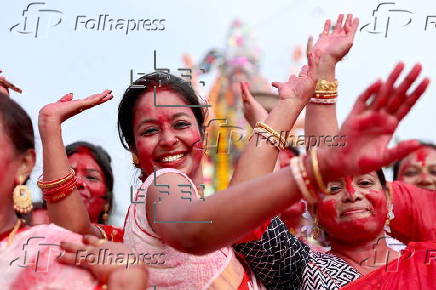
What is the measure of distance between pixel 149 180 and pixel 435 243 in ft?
4.43

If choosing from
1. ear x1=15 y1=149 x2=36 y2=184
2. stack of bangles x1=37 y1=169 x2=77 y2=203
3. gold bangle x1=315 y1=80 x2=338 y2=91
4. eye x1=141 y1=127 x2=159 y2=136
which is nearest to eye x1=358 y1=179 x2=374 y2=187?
→ gold bangle x1=315 y1=80 x2=338 y2=91

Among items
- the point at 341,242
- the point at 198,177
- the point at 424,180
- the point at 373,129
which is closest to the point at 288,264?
the point at 198,177

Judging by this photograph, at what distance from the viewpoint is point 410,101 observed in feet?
5.82

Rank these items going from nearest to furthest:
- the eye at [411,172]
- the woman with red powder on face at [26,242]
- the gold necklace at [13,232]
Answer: the woman with red powder on face at [26,242]
the gold necklace at [13,232]
the eye at [411,172]

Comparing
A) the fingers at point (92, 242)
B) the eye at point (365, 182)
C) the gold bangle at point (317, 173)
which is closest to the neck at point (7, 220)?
the fingers at point (92, 242)

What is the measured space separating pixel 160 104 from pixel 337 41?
0.90 meters

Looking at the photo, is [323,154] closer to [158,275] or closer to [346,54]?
[158,275]

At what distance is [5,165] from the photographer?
2.26m

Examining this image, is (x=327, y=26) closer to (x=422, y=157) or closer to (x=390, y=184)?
(x=390, y=184)

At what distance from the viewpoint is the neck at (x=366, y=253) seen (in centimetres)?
345

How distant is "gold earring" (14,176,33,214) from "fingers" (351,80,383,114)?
116 centimetres

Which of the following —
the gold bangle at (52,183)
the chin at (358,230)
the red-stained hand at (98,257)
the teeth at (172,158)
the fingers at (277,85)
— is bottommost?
the chin at (358,230)

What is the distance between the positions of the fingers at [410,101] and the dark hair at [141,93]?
1244 millimetres

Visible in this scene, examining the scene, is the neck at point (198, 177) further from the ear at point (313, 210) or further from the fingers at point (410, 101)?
the fingers at point (410, 101)
